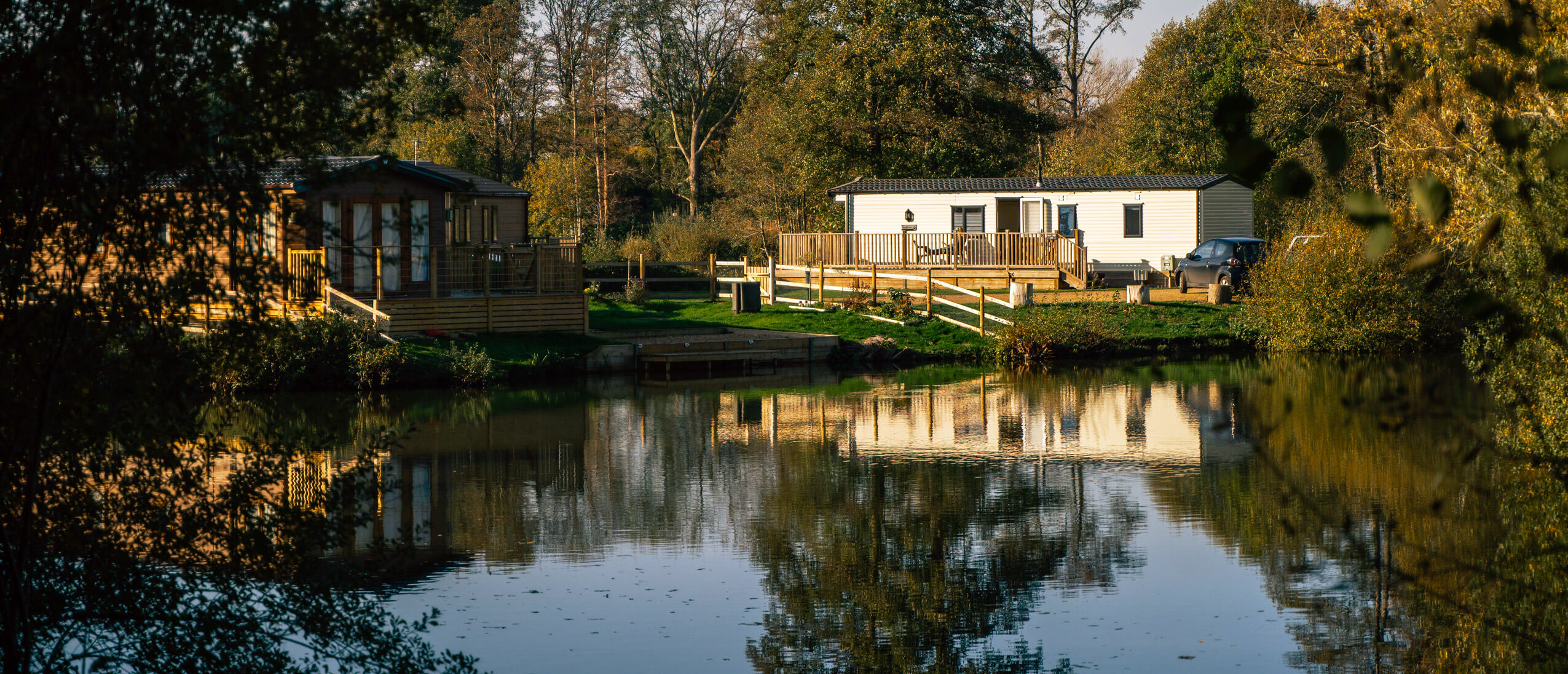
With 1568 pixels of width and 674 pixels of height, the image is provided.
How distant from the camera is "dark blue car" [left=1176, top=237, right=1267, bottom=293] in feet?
112

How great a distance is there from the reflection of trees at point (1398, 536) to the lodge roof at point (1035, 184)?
79.4 feet

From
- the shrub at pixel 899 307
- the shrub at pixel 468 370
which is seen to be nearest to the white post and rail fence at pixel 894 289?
the shrub at pixel 899 307

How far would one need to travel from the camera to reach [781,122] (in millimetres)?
46938

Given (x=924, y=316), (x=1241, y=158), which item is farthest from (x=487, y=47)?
(x=1241, y=158)

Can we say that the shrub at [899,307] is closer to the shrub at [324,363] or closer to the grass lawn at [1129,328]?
the grass lawn at [1129,328]

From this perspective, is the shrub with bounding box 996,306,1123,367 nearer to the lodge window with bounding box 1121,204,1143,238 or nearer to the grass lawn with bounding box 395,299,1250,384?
the grass lawn with bounding box 395,299,1250,384

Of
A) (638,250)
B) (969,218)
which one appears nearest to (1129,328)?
(969,218)

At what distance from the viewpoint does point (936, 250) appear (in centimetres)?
3997

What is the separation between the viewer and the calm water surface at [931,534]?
324 inches

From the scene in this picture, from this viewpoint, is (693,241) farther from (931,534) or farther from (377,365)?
(931,534)

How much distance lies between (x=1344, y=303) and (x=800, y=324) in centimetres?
1109

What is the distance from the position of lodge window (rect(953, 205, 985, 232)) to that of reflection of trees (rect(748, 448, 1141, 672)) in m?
26.8

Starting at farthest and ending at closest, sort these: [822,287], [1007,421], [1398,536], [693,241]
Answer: [693,241] → [822,287] → [1007,421] → [1398,536]

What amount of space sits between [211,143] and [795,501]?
8.47 m
